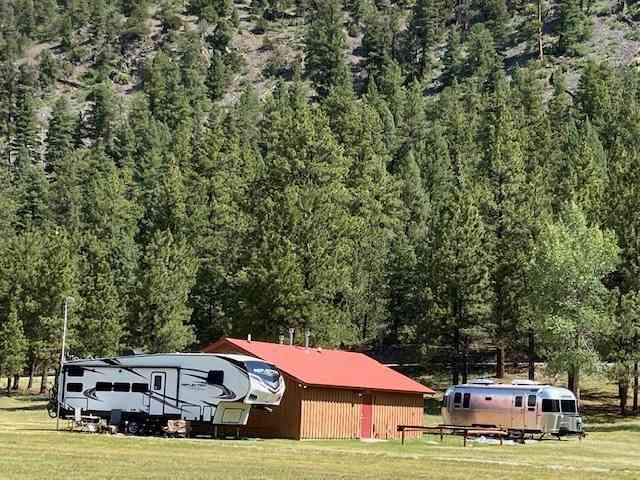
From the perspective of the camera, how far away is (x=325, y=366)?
45.0 m

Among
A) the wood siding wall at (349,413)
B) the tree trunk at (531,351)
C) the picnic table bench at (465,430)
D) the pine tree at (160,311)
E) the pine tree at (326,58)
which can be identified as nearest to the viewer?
the picnic table bench at (465,430)

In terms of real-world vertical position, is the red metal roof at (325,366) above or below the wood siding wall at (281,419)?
above

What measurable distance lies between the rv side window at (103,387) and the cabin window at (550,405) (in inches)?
748

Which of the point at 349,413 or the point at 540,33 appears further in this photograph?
the point at 540,33

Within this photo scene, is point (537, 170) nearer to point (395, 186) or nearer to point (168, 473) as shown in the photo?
point (395, 186)

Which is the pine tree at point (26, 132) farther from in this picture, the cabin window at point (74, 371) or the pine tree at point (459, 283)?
the cabin window at point (74, 371)

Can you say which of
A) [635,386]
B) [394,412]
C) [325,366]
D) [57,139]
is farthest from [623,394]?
[57,139]

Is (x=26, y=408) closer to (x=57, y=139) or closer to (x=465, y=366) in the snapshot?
(x=465, y=366)

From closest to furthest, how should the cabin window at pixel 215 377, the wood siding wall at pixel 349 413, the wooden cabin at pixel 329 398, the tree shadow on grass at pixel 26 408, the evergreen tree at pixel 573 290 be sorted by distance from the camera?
the cabin window at pixel 215 377 → the wooden cabin at pixel 329 398 → the wood siding wall at pixel 349 413 → the evergreen tree at pixel 573 290 → the tree shadow on grass at pixel 26 408

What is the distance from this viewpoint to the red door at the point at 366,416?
44.5m

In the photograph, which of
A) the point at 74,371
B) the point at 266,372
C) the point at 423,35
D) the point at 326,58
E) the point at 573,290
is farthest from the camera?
the point at 423,35

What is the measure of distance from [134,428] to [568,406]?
19220 millimetres

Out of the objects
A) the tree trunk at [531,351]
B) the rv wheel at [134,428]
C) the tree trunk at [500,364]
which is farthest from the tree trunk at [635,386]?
the rv wheel at [134,428]

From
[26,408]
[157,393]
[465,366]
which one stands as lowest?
[26,408]
